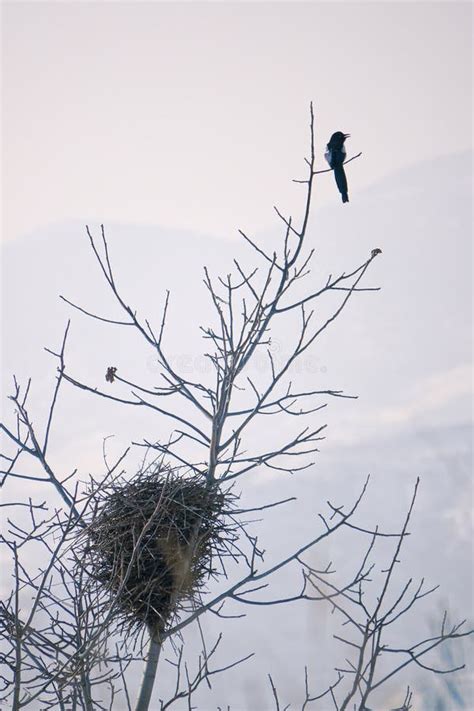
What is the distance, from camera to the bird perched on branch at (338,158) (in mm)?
5851

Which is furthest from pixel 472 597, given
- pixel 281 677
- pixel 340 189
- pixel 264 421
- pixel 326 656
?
pixel 340 189

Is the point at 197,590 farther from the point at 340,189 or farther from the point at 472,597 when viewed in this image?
the point at 472,597

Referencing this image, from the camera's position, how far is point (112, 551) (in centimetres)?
466

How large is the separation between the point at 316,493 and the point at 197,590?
130891 millimetres

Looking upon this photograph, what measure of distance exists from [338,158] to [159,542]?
2901 mm

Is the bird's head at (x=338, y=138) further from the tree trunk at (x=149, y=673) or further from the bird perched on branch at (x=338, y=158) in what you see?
the tree trunk at (x=149, y=673)

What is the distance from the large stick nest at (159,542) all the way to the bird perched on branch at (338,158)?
7.27ft

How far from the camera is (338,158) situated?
5973 millimetres

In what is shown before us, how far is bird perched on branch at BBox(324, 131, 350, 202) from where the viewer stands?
585 centimetres

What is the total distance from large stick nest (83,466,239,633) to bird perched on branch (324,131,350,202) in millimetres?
2216

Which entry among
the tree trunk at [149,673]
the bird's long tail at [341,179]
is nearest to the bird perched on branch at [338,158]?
the bird's long tail at [341,179]

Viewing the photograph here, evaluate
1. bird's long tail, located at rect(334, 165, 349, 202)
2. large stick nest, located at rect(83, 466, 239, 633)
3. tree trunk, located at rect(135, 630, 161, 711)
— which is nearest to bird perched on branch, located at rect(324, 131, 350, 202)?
bird's long tail, located at rect(334, 165, 349, 202)

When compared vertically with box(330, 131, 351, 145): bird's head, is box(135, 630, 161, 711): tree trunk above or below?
below

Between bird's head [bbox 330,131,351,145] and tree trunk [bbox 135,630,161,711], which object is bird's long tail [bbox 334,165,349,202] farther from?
tree trunk [bbox 135,630,161,711]
